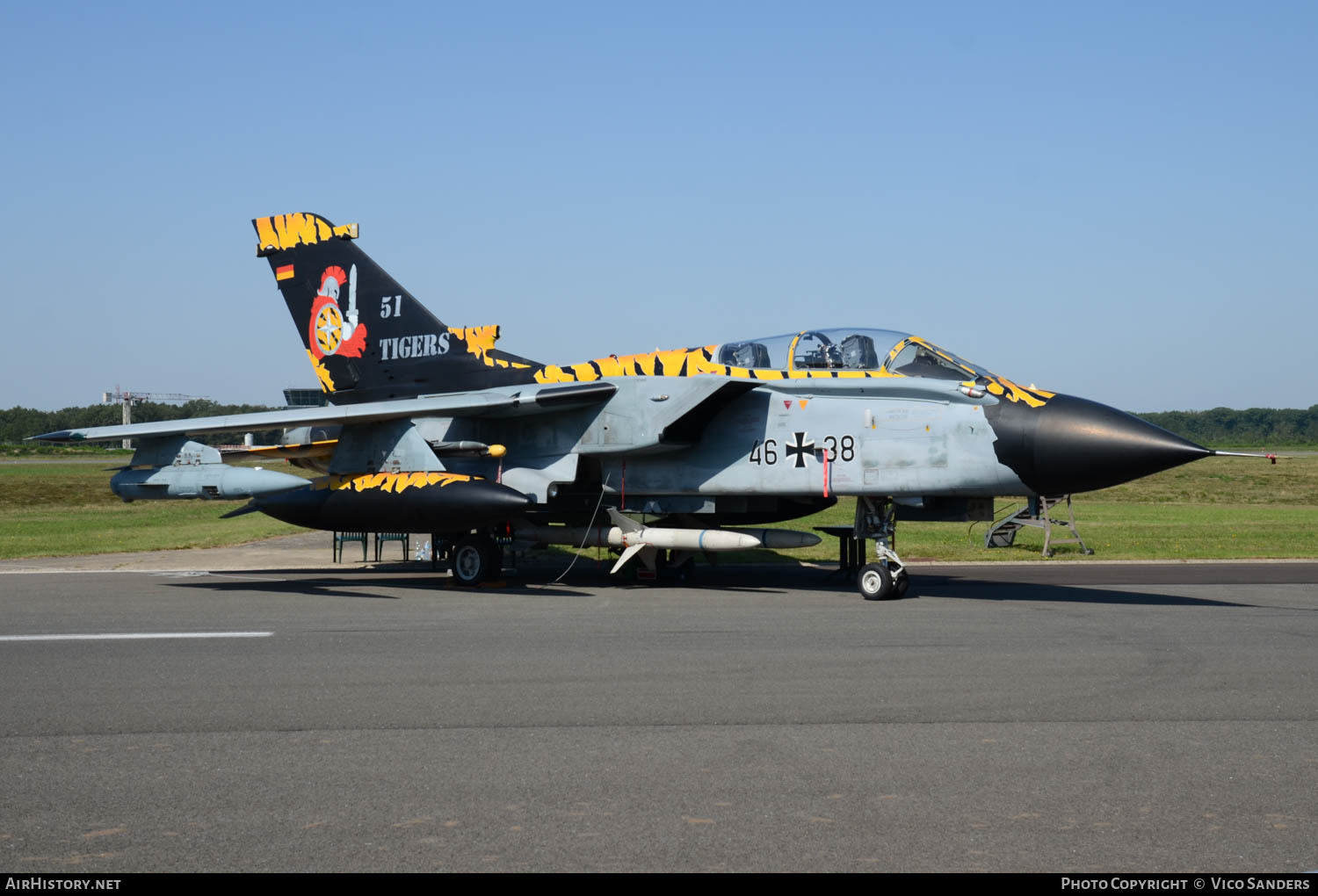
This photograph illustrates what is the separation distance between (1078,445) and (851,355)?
3.02 metres

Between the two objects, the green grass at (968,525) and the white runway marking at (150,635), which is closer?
the white runway marking at (150,635)

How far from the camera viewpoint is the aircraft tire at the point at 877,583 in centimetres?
1317

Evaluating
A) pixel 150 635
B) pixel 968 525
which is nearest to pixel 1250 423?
pixel 968 525

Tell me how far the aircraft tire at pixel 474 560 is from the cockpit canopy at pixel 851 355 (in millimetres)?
4083

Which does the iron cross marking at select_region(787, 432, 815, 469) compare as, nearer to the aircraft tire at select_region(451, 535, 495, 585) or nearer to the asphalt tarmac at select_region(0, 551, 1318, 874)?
the asphalt tarmac at select_region(0, 551, 1318, 874)

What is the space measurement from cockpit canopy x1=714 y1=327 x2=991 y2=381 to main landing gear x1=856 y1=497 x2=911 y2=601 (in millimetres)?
1665

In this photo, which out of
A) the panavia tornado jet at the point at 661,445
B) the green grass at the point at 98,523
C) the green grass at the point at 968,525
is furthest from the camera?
the green grass at the point at 98,523

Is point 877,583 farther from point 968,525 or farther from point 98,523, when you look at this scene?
point 98,523

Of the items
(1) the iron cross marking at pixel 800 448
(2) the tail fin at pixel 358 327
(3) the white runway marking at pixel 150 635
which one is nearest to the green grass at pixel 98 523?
(2) the tail fin at pixel 358 327

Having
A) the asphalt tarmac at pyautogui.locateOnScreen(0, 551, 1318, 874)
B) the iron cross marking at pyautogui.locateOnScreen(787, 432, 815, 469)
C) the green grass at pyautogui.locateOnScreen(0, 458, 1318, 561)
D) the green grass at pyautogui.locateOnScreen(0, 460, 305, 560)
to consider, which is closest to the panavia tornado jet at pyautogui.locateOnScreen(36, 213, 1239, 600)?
the iron cross marking at pyautogui.locateOnScreen(787, 432, 815, 469)

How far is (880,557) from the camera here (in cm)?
1326

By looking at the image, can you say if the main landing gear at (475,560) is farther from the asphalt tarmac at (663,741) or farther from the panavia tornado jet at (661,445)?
the asphalt tarmac at (663,741)

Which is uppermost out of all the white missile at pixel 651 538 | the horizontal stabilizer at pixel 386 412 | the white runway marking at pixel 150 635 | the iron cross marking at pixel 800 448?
the horizontal stabilizer at pixel 386 412
